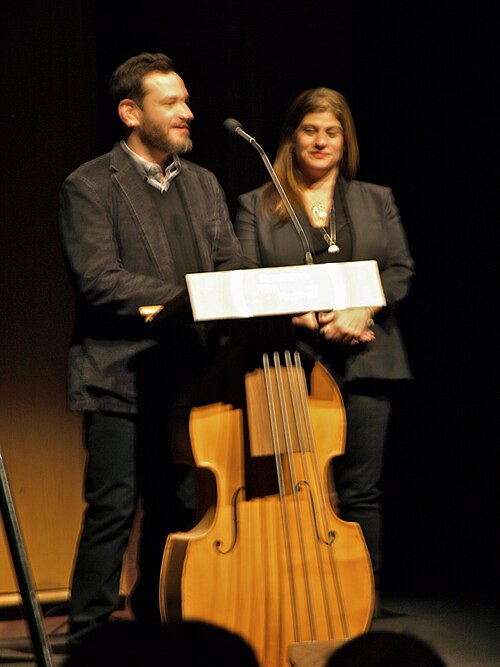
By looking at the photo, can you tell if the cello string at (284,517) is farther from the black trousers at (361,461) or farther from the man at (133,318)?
the black trousers at (361,461)

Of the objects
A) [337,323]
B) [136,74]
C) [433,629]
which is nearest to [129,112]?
[136,74]

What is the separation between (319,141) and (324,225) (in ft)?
0.81

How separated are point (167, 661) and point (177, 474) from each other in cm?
60

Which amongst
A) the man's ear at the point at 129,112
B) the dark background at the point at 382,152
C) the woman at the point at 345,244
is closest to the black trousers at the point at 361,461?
the woman at the point at 345,244

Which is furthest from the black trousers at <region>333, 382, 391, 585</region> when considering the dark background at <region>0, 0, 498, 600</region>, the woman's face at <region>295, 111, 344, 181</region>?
the woman's face at <region>295, 111, 344, 181</region>

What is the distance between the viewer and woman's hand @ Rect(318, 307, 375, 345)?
2551 mm

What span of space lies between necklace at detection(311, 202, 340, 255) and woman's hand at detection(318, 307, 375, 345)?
274 mm

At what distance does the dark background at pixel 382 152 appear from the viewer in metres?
3.06

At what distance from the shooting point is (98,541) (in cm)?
258

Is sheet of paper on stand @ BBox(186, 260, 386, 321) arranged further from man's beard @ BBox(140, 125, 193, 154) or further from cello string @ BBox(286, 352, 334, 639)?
man's beard @ BBox(140, 125, 193, 154)

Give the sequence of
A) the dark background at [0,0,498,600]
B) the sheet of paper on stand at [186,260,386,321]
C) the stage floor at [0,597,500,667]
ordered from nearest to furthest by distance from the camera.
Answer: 1. the sheet of paper on stand at [186,260,386,321]
2. the stage floor at [0,597,500,667]
3. the dark background at [0,0,498,600]

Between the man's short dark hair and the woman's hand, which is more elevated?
the man's short dark hair

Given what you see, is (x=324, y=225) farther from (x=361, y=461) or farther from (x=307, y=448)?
(x=307, y=448)

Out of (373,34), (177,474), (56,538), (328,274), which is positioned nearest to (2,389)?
(56,538)
